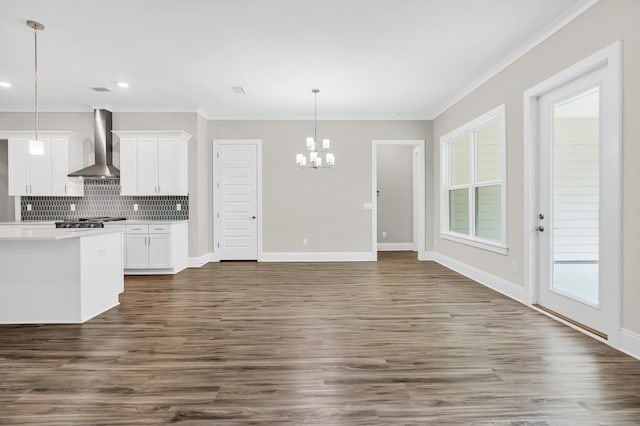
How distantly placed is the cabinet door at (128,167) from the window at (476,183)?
18.2ft

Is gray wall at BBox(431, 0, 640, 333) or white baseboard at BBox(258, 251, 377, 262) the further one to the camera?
white baseboard at BBox(258, 251, 377, 262)

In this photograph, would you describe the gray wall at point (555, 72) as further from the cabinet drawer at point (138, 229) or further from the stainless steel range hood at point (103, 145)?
the stainless steel range hood at point (103, 145)

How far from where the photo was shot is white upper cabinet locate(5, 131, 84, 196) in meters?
6.27

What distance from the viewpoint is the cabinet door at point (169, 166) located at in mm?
6332

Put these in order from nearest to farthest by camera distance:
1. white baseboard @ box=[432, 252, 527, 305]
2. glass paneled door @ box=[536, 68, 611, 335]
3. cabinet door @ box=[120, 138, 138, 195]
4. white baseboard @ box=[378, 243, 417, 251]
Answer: glass paneled door @ box=[536, 68, 611, 335] → white baseboard @ box=[432, 252, 527, 305] → cabinet door @ box=[120, 138, 138, 195] → white baseboard @ box=[378, 243, 417, 251]

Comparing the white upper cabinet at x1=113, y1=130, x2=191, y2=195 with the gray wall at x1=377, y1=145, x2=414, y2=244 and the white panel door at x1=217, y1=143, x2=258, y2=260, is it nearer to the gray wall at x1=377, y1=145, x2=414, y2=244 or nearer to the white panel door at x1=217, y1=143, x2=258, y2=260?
the white panel door at x1=217, y1=143, x2=258, y2=260

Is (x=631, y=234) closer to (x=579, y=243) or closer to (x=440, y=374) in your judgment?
(x=579, y=243)

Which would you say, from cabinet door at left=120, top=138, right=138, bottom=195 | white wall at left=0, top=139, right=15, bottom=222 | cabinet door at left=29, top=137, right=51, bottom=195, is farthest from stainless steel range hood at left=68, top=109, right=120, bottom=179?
white wall at left=0, top=139, right=15, bottom=222

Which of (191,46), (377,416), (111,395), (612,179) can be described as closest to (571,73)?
(612,179)

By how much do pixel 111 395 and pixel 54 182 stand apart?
18.4ft

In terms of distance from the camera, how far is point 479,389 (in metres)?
2.22

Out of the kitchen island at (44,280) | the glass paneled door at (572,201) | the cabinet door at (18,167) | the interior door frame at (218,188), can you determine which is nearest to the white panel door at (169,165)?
the interior door frame at (218,188)

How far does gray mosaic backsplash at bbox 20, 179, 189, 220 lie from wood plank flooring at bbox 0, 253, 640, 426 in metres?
2.68

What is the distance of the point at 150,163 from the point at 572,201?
6.13m
